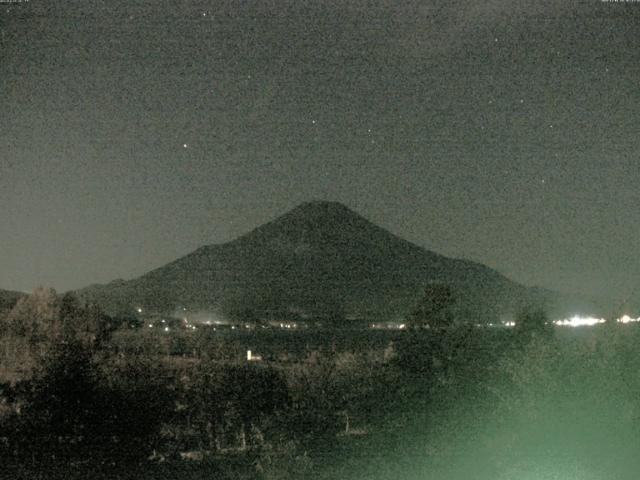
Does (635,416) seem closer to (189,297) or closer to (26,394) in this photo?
(26,394)

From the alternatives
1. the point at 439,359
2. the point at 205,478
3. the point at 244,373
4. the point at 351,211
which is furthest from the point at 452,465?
the point at 351,211

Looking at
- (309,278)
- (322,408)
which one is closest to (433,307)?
(322,408)

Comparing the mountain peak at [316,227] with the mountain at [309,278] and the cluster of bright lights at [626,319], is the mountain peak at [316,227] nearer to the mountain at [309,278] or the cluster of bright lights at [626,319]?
the mountain at [309,278]

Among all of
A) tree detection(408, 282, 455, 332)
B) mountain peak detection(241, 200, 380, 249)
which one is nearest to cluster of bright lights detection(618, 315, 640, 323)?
tree detection(408, 282, 455, 332)

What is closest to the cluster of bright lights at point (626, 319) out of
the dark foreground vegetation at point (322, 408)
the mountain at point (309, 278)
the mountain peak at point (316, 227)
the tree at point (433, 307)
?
the dark foreground vegetation at point (322, 408)

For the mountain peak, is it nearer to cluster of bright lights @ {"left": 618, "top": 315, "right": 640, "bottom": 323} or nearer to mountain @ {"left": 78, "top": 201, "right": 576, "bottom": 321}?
mountain @ {"left": 78, "top": 201, "right": 576, "bottom": 321}

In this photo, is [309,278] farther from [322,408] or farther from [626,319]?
[626,319]
